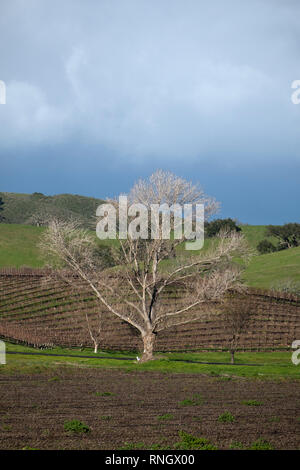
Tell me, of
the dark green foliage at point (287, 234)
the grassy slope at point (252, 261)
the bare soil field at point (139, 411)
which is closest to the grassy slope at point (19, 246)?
the grassy slope at point (252, 261)

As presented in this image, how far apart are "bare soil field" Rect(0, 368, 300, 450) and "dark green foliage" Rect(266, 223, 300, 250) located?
305ft

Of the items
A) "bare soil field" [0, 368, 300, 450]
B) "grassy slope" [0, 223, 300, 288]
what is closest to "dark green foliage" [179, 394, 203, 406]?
"bare soil field" [0, 368, 300, 450]

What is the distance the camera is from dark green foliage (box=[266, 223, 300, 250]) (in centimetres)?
11638

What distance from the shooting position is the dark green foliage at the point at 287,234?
116375 mm

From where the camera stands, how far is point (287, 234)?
117m

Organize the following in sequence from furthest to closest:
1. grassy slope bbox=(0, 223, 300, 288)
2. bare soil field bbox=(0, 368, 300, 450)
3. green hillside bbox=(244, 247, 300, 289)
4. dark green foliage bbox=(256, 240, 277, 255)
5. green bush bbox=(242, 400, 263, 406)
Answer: dark green foliage bbox=(256, 240, 277, 255) → grassy slope bbox=(0, 223, 300, 288) → green hillside bbox=(244, 247, 300, 289) → green bush bbox=(242, 400, 263, 406) → bare soil field bbox=(0, 368, 300, 450)

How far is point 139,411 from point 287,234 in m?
105

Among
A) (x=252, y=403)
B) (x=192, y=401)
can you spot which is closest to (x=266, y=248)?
(x=252, y=403)

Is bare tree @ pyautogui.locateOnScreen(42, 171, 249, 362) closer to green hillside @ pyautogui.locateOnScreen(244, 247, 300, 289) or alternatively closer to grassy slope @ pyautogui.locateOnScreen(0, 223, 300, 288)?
grassy slope @ pyautogui.locateOnScreen(0, 223, 300, 288)

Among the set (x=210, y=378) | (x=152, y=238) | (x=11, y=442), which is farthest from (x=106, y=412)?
(x=152, y=238)

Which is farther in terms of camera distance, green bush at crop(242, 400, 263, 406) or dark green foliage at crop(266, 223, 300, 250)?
dark green foliage at crop(266, 223, 300, 250)

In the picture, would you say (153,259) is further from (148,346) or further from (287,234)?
(287,234)
